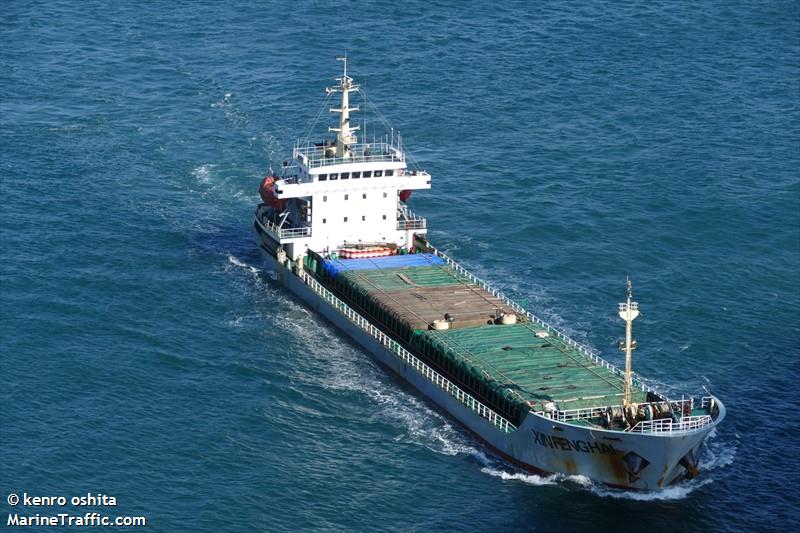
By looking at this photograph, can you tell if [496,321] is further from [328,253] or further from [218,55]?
[218,55]

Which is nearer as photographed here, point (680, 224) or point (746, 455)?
point (746, 455)

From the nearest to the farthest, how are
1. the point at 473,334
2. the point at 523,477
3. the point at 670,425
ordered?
the point at 670,425 < the point at 523,477 < the point at 473,334

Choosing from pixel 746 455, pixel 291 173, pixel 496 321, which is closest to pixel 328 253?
pixel 291 173

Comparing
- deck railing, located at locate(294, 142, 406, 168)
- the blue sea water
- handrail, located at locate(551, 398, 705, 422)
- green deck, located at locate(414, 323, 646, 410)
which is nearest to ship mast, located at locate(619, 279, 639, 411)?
handrail, located at locate(551, 398, 705, 422)

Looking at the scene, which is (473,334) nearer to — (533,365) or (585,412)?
(533,365)

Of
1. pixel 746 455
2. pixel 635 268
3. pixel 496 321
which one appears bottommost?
pixel 746 455

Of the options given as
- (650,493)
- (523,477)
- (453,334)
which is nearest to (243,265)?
(453,334)

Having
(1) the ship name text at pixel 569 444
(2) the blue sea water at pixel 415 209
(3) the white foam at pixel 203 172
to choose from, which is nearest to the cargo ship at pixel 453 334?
(1) the ship name text at pixel 569 444
